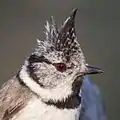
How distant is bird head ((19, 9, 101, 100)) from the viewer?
14.7ft

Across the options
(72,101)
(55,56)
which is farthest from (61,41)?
(72,101)

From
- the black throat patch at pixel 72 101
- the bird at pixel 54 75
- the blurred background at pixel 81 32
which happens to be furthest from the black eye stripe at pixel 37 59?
the blurred background at pixel 81 32

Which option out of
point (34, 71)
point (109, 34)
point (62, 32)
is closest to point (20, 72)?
A: point (34, 71)

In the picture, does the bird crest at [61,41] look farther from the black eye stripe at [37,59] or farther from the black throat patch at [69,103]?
the black throat patch at [69,103]

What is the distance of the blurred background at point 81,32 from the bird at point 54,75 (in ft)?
10.3

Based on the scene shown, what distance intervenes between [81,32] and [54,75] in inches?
170

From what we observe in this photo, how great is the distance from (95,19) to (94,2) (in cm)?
41

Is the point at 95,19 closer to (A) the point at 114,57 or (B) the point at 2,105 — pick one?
(A) the point at 114,57

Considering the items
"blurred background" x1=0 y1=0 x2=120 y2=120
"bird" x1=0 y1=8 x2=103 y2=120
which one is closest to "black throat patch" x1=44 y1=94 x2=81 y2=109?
"bird" x1=0 y1=8 x2=103 y2=120

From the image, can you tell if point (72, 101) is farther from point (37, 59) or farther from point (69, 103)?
point (37, 59)

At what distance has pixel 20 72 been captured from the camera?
468cm

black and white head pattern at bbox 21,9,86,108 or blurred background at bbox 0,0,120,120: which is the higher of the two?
blurred background at bbox 0,0,120,120

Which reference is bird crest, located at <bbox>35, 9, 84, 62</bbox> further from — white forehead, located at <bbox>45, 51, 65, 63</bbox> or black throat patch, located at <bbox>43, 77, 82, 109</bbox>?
black throat patch, located at <bbox>43, 77, 82, 109</bbox>

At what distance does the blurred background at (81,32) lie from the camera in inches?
315
